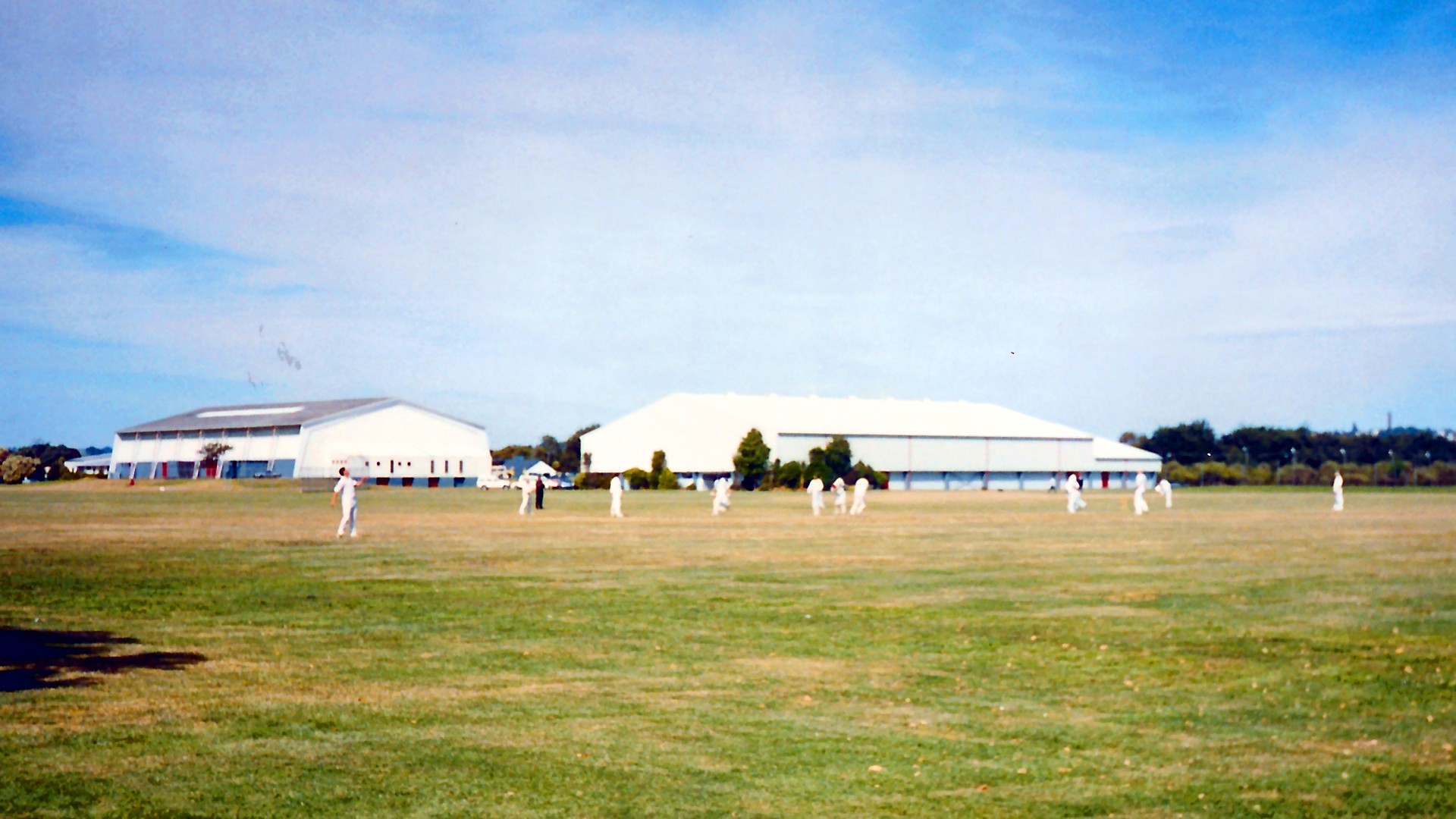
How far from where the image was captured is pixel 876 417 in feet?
366

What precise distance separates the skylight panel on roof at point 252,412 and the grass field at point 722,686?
329 feet

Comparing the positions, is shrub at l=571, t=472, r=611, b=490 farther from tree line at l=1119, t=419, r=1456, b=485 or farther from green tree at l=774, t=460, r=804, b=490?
tree line at l=1119, t=419, r=1456, b=485

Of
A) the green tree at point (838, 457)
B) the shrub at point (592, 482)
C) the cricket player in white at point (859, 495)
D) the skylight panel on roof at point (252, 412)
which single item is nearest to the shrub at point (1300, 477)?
the green tree at point (838, 457)

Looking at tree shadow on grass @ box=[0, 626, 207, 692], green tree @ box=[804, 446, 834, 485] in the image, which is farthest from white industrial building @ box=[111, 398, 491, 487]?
tree shadow on grass @ box=[0, 626, 207, 692]

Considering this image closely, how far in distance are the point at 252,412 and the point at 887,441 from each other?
63.4 meters

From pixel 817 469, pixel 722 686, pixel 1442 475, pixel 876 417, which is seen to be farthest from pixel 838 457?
pixel 722 686

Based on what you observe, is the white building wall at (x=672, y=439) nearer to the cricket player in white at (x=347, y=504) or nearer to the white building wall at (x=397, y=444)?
the white building wall at (x=397, y=444)

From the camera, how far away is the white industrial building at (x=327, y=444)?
359 ft

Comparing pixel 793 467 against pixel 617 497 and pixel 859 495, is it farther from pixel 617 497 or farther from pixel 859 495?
pixel 617 497

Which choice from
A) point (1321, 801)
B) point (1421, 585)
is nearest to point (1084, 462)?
point (1421, 585)

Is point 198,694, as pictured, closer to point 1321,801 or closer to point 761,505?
point 1321,801

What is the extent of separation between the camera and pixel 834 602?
17.7 meters

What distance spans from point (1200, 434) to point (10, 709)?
120961mm

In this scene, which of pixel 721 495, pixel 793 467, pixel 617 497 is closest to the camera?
pixel 617 497
